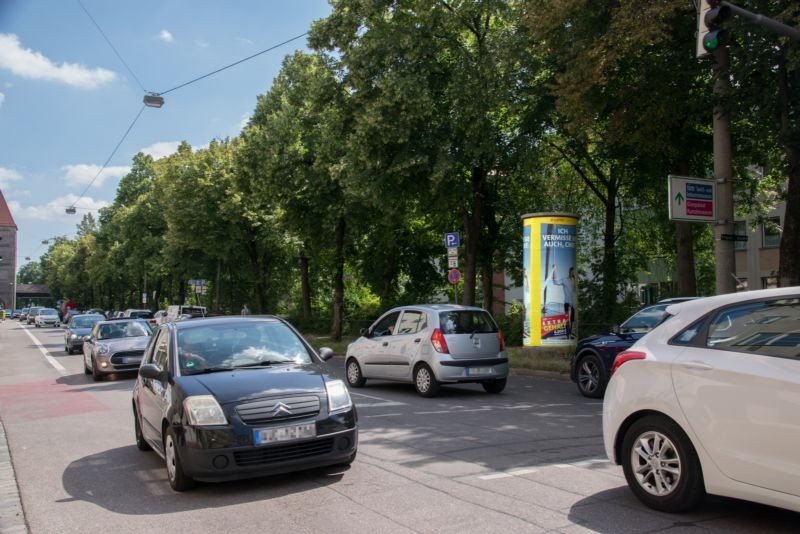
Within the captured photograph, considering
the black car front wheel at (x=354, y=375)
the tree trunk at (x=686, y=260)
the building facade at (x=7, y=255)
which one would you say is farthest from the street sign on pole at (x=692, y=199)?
the building facade at (x=7, y=255)

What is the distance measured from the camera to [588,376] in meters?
12.6

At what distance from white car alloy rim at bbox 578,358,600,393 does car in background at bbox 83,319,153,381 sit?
428 inches

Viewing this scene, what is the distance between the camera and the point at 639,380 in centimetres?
522

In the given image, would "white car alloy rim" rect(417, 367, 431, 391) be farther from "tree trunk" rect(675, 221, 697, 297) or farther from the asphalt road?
"tree trunk" rect(675, 221, 697, 297)

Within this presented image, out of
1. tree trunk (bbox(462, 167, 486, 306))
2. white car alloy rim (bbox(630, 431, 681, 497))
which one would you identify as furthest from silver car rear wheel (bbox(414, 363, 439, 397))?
tree trunk (bbox(462, 167, 486, 306))

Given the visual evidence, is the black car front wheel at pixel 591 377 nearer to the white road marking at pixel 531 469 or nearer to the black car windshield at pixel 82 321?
the white road marking at pixel 531 469

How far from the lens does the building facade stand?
4921 inches

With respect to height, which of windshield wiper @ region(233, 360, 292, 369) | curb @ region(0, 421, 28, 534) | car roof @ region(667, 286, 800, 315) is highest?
car roof @ region(667, 286, 800, 315)

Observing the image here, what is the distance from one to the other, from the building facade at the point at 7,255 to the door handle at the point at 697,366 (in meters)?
136

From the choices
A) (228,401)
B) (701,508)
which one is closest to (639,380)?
(701,508)

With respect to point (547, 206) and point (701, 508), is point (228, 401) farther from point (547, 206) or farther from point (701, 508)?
point (547, 206)

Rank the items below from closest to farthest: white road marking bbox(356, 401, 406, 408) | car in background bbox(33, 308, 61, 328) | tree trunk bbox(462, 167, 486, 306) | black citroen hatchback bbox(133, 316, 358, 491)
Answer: black citroen hatchback bbox(133, 316, 358, 491) → white road marking bbox(356, 401, 406, 408) → tree trunk bbox(462, 167, 486, 306) → car in background bbox(33, 308, 61, 328)

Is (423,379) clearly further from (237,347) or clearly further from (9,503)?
(9,503)

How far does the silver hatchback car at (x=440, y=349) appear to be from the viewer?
1234cm
